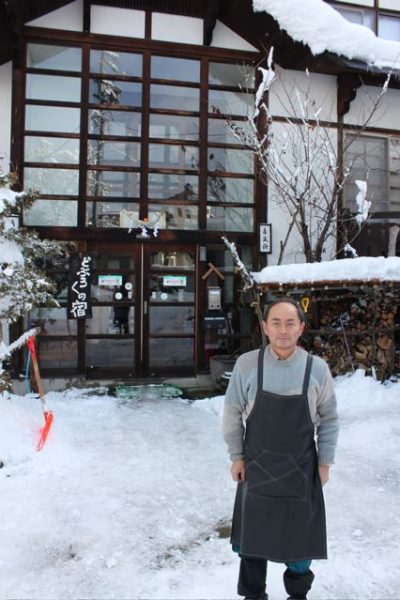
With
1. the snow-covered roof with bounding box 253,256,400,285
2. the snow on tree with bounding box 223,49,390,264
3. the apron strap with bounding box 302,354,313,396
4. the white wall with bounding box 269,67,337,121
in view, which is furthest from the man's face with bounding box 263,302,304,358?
the white wall with bounding box 269,67,337,121

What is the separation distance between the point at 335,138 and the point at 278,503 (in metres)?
8.45

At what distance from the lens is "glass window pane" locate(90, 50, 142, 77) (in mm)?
8719

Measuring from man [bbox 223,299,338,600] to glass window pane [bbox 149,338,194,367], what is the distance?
641 cm

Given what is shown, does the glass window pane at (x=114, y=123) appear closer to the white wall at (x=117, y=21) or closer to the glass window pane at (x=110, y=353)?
the white wall at (x=117, y=21)

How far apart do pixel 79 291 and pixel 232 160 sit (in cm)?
383

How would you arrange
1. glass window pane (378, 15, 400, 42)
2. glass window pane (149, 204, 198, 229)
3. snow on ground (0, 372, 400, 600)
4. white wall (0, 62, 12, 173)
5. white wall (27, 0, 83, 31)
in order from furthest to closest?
glass window pane (378, 15, 400, 42), glass window pane (149, 204, 198, 229), white wall (27, 0, 83, 31), white wall (0, 62, 12, 173), snow on ground (0, 372, 400, 600)

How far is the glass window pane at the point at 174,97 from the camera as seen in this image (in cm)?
896

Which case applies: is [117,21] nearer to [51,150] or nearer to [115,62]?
[115,62]

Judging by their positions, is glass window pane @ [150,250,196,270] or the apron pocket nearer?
the apron pocket

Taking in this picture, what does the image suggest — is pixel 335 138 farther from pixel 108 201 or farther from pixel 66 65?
pixel 66 65

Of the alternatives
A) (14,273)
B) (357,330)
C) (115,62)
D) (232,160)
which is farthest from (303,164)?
(14,273)

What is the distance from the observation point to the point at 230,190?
924 cm

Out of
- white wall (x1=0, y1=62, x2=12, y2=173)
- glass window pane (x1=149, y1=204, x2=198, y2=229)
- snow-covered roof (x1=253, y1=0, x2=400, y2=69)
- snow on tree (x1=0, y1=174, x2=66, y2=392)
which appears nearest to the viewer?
snow on tree (x1=0, y1=174, x2=66, y2=392)

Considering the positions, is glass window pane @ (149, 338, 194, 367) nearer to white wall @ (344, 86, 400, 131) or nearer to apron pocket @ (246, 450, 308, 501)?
white wall @ (344, 86, 400, 131)
